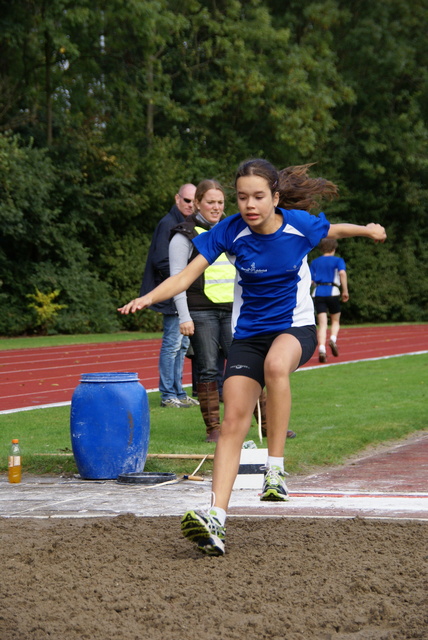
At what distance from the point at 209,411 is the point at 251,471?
168 centimetres

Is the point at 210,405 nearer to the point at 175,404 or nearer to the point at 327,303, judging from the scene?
the point at 175,404

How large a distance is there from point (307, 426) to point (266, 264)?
4.60 metres

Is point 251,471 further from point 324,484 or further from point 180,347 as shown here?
point 180,347

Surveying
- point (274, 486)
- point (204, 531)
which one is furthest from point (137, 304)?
point (274, 486)

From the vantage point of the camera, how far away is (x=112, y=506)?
596cm

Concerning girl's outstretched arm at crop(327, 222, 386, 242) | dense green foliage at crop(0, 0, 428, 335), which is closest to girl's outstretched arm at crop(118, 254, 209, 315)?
girl's outstretched arm at crop(327, 222, 386, 242)

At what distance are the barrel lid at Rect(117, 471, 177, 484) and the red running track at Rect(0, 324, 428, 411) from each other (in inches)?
185

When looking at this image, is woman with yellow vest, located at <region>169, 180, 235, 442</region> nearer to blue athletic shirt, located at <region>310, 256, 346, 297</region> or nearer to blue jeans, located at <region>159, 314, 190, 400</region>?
blue jeans, located at <region>159, 314, 190, 400</region>

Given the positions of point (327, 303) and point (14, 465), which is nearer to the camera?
point (14, 465)

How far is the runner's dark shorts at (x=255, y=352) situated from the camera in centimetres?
500

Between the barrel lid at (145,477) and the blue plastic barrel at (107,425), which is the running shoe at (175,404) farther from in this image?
the barrel lid at (145,477)

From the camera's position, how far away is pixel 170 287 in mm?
4816

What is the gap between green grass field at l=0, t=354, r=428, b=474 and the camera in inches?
298

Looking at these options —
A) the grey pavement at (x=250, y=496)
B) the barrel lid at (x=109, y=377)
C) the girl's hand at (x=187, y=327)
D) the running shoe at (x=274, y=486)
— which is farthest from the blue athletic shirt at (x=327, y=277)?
the running shoe at (x=274, y=486)
